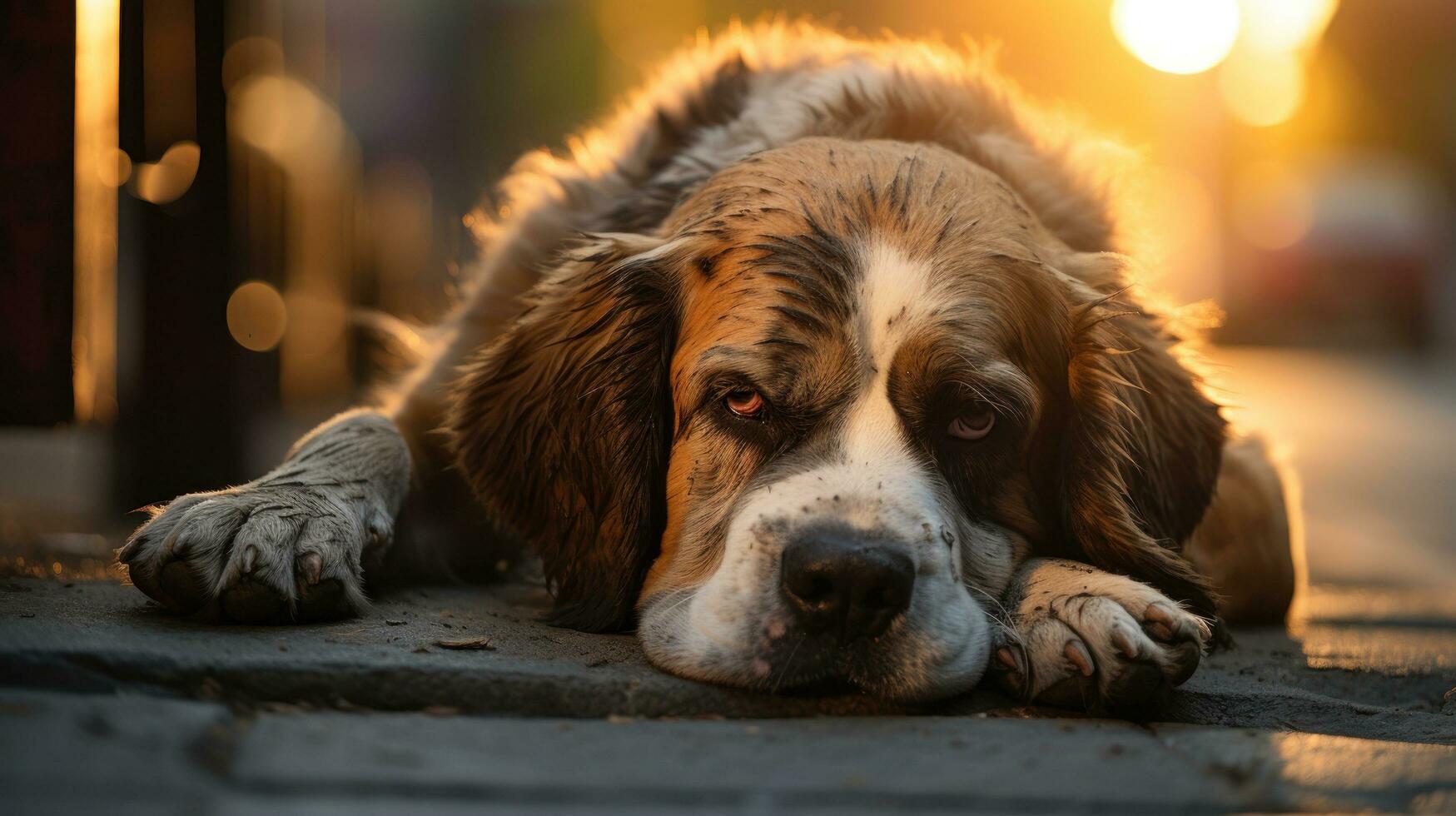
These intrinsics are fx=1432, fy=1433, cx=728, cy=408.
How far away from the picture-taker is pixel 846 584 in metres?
2.81

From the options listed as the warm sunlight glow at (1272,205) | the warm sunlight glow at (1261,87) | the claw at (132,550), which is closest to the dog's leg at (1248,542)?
the claw at (132,550)

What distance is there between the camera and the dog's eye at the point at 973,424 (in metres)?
3.35

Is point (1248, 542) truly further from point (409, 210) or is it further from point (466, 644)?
point (409, 210)

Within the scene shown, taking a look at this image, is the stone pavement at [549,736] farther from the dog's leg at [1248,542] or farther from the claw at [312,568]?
the dog's leg at [1248,542]

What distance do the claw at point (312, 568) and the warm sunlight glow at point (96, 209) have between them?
163cm

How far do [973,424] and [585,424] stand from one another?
98 cm

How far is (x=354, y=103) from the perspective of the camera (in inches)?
1014

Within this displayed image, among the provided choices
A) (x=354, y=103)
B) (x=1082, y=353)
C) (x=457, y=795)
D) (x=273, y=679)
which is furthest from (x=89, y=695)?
(x=354, y=103)

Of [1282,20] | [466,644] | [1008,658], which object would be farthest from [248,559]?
[1282,20]

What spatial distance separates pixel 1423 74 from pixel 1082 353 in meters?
36.7

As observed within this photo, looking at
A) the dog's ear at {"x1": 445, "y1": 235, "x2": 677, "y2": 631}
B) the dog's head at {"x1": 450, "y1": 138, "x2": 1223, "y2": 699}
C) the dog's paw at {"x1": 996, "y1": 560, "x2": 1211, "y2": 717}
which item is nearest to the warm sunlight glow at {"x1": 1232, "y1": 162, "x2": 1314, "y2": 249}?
the dog's head at {"x1": 450, "y1": 138, "x2": 1223, "y2": 699}

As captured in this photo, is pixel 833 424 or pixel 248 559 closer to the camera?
pixel 248 559

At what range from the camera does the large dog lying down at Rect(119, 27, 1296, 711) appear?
294 centimetres

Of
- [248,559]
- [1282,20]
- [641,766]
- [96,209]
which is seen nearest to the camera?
[641,766]
